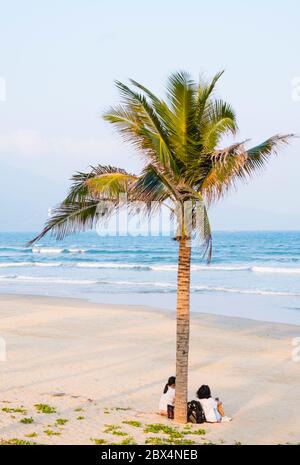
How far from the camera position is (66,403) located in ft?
38.4

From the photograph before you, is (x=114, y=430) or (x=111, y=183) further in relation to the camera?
(x=111, y=183)

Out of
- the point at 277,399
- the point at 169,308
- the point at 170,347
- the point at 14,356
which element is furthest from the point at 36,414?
the point at 169,308

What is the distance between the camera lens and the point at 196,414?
35.6 ft

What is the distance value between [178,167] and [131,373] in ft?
21.6

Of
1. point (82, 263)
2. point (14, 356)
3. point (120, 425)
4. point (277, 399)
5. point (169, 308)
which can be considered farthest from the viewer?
point (82, 263)

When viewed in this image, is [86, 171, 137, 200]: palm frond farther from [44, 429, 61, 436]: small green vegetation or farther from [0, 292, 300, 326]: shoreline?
[0, 292, 300, 326]: shoreline

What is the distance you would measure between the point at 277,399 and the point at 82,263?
5267cm

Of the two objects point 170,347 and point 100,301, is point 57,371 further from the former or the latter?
point 100,301

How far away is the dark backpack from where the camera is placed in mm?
10828

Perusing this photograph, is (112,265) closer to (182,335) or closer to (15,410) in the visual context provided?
(15,410)

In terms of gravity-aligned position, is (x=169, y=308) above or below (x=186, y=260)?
below

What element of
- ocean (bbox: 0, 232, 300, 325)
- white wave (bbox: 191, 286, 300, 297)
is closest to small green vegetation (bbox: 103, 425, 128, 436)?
ocean (bbox: 0, 232, 300, 325)

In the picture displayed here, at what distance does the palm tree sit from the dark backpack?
13cm

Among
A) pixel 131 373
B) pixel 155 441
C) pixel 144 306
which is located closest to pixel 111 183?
pixel 155 441
